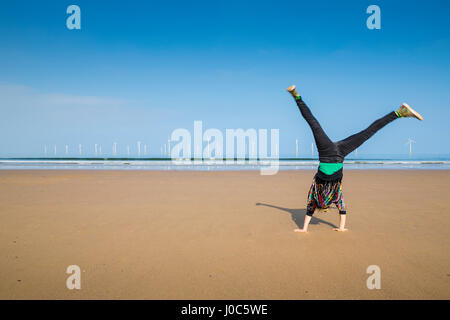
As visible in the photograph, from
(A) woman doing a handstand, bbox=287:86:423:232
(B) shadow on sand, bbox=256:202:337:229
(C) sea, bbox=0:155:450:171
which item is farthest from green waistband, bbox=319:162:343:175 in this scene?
(C) sea, bbox=0:155:450:171

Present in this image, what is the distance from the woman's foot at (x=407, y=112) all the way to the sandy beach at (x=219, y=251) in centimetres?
228

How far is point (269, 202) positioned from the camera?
9.02m

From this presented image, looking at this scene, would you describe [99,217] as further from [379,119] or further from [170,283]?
[379,119]

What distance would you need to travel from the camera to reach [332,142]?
505cm

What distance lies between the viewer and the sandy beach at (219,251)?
327 cm

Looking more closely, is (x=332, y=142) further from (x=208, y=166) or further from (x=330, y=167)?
(x=208, y=166)

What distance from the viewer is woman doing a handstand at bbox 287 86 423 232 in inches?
193

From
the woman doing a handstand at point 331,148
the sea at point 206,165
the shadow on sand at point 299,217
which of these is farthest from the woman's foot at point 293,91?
the sea at point 206,165

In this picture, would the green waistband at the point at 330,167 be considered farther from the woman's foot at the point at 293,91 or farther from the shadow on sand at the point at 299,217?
the shadow on sand at the point at 299,217

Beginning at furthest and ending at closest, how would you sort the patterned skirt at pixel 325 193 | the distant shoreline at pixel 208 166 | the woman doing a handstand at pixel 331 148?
the distant shoreline at pixel 208 166
the patterned skirt at pixel 325 193
the woman doing a handstand at pixel 331 148

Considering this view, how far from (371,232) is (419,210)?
10.6ft

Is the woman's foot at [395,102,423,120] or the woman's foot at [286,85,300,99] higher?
the woman's foot at [286,85,300,99]

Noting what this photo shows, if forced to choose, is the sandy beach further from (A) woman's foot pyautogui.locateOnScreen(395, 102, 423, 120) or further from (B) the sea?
(B) the sea
